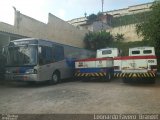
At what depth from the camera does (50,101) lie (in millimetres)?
9922

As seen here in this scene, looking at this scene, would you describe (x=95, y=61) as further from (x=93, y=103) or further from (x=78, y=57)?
(x=93, y=103)

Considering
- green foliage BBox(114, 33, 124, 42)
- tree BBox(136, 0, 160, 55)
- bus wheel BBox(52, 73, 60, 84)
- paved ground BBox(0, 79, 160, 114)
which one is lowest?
paved ground BBox(0, 79, 160, 114)

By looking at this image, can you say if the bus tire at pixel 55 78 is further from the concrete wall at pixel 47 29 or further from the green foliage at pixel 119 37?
the green foliage at pixel 119 37

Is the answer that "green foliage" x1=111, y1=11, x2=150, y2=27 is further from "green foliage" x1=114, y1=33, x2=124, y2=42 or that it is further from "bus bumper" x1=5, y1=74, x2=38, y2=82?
"bus bumper" x1=5, y1=74, x2=38, y2=82

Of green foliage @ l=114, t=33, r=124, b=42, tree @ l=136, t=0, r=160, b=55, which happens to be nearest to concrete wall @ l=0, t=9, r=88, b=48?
green foliage @ l=114, t=33, r=124, b=42

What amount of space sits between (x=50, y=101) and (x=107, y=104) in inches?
90.5

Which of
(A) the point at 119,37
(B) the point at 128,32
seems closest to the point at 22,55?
(A) the point at 119,37

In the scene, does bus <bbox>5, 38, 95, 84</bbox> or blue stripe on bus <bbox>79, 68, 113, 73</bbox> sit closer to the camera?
bus <bbox>5, 38, 95, 84</bbox>

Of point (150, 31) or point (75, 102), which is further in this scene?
point (150, 31)

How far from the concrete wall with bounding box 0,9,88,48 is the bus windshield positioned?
357 centimetres

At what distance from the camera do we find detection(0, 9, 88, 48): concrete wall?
22.0m

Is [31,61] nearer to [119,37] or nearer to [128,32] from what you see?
[119,37]

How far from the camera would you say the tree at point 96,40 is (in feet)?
121

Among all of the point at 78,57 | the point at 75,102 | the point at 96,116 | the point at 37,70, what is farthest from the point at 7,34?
the point at 96,116
